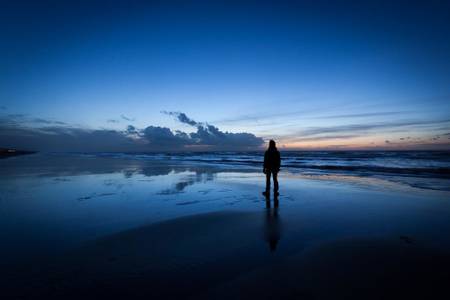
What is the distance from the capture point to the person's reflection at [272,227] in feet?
16.2

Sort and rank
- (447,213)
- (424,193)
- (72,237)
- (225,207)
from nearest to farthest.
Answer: (72,237) → (447,213) → (225,207) → (424,193)

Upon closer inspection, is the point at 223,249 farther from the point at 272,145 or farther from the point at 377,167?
the point at 377,167

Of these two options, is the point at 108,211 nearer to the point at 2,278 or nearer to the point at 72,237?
the point at 72,237

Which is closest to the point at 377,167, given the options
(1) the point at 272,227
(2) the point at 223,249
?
(1) the point at 272,227

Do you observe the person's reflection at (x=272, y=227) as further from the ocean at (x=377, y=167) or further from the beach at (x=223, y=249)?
the ocean at (x=377, y=167)

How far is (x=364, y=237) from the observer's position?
5.19 meters

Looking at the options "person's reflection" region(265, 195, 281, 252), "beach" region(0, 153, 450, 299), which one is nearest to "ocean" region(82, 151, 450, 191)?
"beach" region(0, 153, 450, 299)

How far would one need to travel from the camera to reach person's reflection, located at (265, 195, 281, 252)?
4934mm

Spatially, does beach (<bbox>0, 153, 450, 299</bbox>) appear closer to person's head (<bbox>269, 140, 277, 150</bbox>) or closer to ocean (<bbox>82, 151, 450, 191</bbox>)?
person's head (<bbox>269, 140, 277, 150</bbox>)

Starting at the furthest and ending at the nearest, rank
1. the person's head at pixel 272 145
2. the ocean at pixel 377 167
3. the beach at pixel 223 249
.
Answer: the ocean at pixel 377 167, the person's head at pixel 272 145, the beach at pixel 223 249

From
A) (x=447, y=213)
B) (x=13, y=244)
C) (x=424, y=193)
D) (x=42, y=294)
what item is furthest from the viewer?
(x=424, y=193)

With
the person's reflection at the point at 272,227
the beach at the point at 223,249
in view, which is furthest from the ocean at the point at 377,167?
the person's reflection at the point at 272,227

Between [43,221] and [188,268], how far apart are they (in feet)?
14.9

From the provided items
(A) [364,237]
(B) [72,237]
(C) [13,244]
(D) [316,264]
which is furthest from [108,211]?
(A) [364,237]
